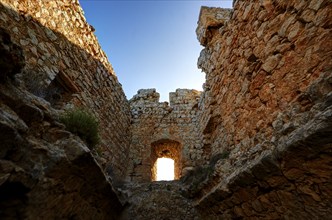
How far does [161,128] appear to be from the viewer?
9.48 meters

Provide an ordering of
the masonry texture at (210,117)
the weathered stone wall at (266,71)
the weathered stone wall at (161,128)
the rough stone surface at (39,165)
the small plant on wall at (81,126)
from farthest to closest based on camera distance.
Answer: the weathered stone wall at (161,128)
the small plant on wall at (81,126)
the weathered stone wall at (266,71)
the masonry texture at (210,117)
the rough stone surface at (39,165)

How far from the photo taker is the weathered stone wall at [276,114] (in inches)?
76.6

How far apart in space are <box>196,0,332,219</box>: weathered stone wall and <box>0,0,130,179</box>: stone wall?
2.10 metres

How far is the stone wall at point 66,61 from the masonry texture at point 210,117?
0.09ft

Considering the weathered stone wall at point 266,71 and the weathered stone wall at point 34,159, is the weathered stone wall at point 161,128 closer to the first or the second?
the weathered stone wall at point 266,71

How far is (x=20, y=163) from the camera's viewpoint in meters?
1.89

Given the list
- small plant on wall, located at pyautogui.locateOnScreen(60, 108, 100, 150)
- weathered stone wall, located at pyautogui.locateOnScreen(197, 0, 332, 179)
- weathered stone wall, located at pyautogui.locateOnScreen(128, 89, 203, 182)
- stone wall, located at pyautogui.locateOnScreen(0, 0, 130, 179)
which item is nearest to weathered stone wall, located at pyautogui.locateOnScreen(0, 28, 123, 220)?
small plant on wall, located at pyautogui.locateOnScreen(60, 108, 100, 150)

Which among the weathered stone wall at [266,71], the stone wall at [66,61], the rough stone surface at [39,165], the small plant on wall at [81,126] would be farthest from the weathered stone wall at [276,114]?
the stone wall at [66,61]

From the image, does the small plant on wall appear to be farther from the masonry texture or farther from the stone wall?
the stone wall

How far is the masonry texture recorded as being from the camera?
194 centimetres

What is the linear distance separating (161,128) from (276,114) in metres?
6.79

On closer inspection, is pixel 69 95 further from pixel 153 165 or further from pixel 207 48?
pixel 153 165

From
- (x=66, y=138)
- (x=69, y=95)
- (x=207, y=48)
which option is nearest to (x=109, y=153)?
(x=69, y=95)

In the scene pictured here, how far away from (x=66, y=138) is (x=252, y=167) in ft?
6.54
